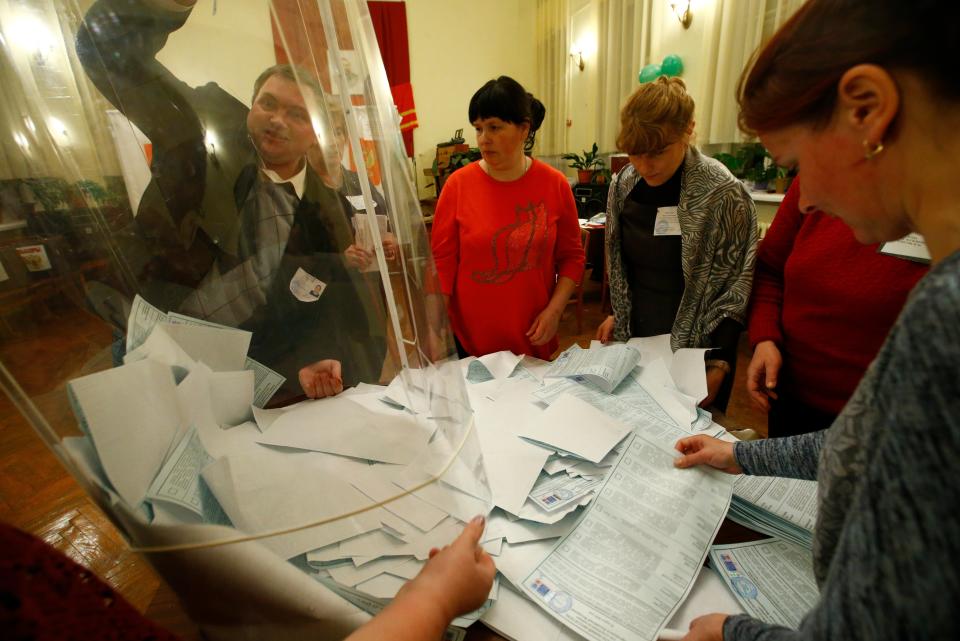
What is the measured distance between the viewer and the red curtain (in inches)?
191

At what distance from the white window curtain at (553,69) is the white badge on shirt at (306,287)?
526 cm

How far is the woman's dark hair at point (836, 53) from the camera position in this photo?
0.29 meters

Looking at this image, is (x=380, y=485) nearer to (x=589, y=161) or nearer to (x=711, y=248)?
(x=711, y=248)

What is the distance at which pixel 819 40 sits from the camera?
35 cm

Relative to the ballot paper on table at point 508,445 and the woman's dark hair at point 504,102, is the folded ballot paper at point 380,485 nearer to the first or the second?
the ballot paper on table at point 508,445

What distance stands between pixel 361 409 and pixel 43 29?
0.52m

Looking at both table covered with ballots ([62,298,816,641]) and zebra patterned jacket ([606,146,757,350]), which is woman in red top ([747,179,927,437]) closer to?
zebra patterned jacket ([606,146,757,350])

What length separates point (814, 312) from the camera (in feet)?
2.83

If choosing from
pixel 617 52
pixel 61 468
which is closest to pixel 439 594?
pixel 61 468

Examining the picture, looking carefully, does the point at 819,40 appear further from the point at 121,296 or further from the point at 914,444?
the point at 121,296

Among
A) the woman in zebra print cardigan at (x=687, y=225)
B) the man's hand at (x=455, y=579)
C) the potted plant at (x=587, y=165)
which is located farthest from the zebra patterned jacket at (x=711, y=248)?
the potted plant at (x=587, y=165)

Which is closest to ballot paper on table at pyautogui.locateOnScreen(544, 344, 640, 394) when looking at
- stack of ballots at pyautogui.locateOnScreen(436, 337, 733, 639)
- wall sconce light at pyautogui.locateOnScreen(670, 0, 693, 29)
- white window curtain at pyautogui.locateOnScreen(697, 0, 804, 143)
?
stack of ballots at pyautogui.locateOnScreen(436, 337, 733, 639)

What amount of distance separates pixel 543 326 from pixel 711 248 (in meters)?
0.50

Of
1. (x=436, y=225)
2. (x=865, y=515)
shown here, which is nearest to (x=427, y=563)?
(x=865, y=515)
